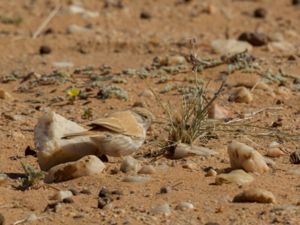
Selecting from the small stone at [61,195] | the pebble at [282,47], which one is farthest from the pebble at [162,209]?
the pebble at [282,47]

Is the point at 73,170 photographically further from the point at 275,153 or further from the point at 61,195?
the point at 275,153

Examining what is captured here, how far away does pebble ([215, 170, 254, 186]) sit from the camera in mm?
4902

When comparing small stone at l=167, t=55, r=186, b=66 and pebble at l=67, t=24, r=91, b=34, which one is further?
pebble at l=67, t=24, r=91, b=34

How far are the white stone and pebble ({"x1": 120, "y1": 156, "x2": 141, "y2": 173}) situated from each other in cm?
21

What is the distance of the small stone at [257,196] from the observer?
15.1 feet

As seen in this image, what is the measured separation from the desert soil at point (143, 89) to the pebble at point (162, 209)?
0.03m

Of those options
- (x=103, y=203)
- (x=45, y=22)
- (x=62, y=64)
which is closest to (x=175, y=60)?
(x=62, y=64)

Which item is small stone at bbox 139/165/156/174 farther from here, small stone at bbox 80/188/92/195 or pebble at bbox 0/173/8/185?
pebble at bbox 0/173/8/185

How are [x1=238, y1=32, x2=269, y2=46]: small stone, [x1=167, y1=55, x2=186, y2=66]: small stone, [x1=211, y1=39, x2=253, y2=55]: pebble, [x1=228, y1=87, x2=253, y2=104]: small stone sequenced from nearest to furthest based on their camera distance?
[x1=228, y1=87, x2=253, y2=104]: small stone → [x1=167, y1=55, x2=186, y2=66]: small stone → [x1=211, y1=39, x2=253, y2=55]: pebble → [x1=238, y1=32, x2=269, y2=46]: small stone

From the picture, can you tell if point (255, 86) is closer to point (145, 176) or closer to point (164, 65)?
point (164, 65)

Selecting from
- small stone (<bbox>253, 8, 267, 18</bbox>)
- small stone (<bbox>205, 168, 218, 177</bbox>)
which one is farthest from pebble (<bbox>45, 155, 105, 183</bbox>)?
small stone (<bbox>253, 8, 267, 18</bbox>)

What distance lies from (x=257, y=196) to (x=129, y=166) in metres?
0.84

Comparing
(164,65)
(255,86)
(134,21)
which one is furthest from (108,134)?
(134,21)

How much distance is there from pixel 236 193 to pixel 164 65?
11.1ft
